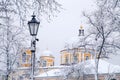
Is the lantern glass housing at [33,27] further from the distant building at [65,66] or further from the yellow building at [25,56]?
the distant building at [65,66]

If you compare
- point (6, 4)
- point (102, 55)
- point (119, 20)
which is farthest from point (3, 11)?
point (102, 55)

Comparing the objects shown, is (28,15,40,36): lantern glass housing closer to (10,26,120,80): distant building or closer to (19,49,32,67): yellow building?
(19,49,32,67): yellow building

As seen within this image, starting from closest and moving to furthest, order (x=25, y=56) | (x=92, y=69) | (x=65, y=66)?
(x=25, y=56), (x=92, y=69), (x=65, y=66)

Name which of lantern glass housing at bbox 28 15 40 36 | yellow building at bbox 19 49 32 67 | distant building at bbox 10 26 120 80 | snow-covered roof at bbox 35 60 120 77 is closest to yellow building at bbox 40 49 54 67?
distant building at bbox 10 26 120 80

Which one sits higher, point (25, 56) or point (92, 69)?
point (25, 56)

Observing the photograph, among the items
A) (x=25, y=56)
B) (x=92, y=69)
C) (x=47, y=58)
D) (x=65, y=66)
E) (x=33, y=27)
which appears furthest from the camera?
(x=47, y=58)

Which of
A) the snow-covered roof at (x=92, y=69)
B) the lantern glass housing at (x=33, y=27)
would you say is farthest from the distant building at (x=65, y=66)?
the lantern glass housing at (x=33, y=27)

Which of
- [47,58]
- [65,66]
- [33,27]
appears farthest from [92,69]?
[33,27]

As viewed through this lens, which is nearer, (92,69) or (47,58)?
(92,69)

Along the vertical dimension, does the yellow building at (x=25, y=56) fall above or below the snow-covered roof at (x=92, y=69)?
above

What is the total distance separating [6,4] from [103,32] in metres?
16.4

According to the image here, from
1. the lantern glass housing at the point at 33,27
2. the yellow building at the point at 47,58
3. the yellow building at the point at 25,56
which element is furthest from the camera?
the yellow building at the point at 47,58

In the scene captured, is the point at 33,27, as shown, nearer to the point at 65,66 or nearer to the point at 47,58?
the point at 65,66

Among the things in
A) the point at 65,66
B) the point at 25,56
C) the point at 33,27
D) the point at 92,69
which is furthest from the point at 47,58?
the point at 33,27
